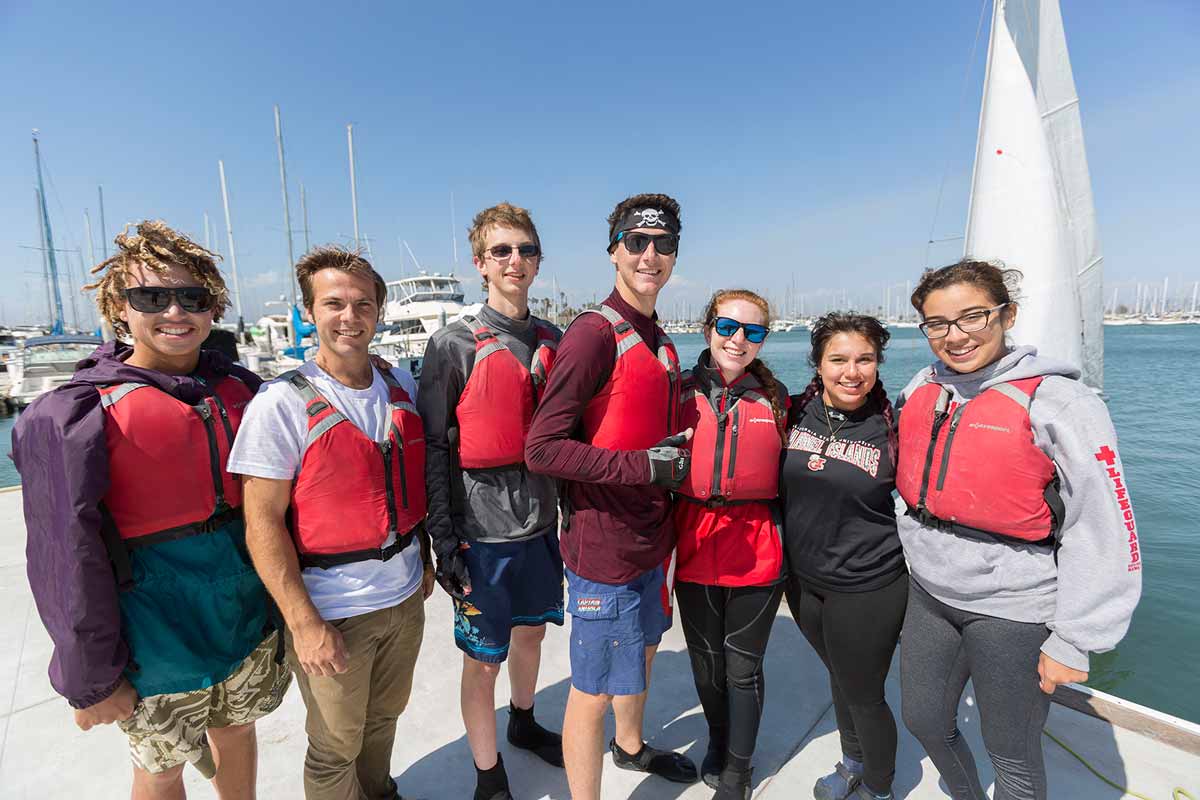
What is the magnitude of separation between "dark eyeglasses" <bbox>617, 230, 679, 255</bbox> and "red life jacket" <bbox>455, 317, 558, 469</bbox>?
686 mm

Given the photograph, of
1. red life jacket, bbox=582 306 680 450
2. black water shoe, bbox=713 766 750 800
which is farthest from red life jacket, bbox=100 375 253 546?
black water shoe, bbox=713 766 750 800

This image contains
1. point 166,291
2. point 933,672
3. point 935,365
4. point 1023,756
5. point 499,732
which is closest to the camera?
point 166,291

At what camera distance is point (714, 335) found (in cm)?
232

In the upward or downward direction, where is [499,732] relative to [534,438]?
downward

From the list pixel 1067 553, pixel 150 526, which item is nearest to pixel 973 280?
pixel 1067 553

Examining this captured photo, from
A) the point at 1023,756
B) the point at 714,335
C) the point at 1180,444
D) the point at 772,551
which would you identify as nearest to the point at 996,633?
the point at 1023,756

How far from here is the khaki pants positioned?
75.1 inches

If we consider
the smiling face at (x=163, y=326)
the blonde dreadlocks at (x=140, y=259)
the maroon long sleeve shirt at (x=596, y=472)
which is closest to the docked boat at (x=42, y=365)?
the blonde dreadlocks at (x=140, y=259)

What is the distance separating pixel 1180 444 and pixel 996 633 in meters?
20.9

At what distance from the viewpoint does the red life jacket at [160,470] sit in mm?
1604

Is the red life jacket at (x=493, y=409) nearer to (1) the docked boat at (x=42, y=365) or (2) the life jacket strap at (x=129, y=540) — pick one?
(2) the life jacket strap at (x=129, y=540)

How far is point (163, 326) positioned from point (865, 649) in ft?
9.57

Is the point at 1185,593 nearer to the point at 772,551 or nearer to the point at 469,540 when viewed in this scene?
the point at 772,551

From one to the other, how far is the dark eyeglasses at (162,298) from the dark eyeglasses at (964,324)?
2665mm
